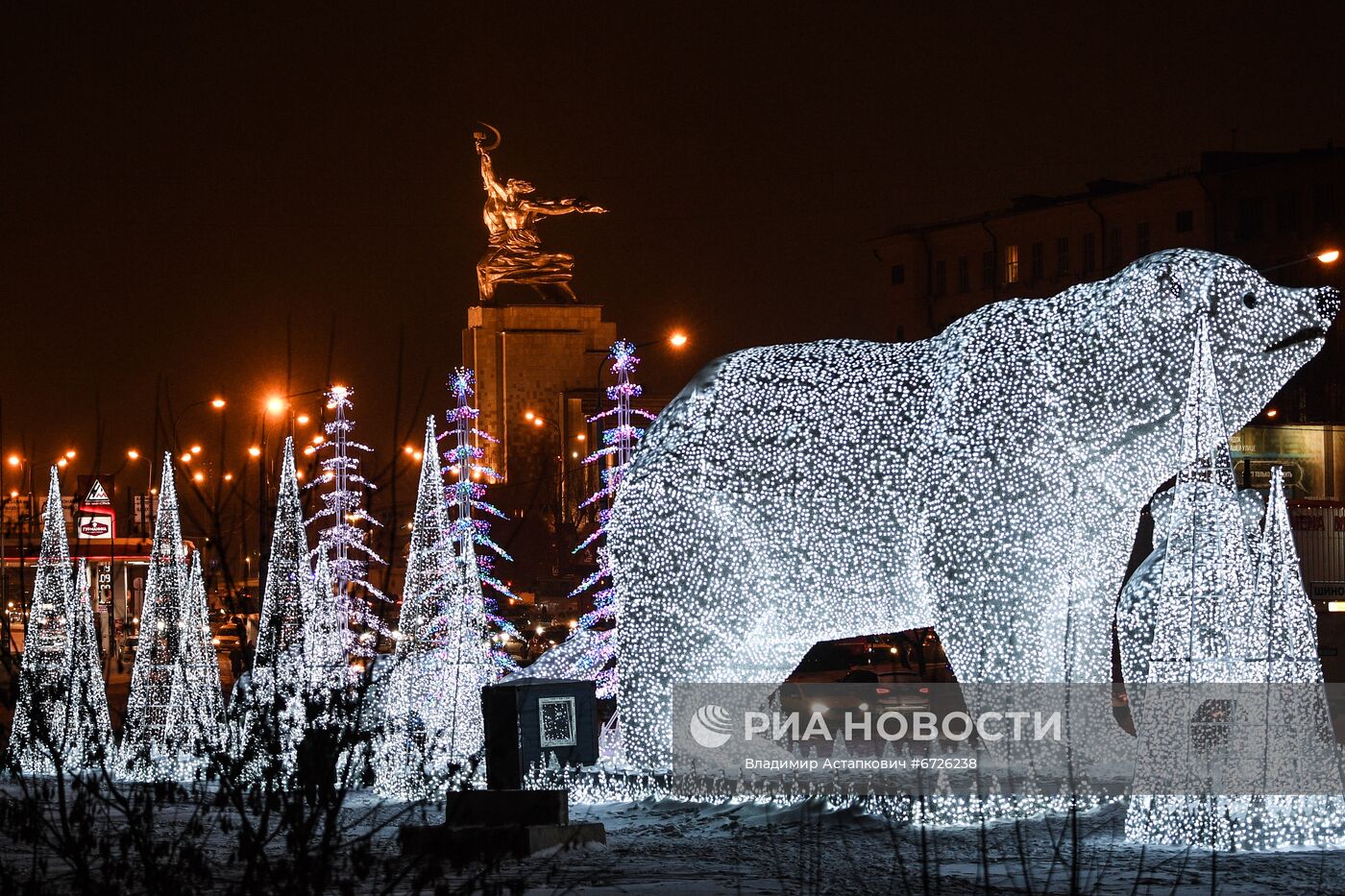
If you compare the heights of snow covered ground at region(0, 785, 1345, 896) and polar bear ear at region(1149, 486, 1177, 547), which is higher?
polar bear ear at region(1149, 486, 1177, 547)

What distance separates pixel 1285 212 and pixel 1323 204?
2.94ft

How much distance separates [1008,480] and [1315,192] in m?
42.4

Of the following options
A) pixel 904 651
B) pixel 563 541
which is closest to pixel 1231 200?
pixel 563 541

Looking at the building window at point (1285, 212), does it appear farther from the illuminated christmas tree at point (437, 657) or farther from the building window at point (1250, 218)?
the illuminated christmas tree at point (437, 657)

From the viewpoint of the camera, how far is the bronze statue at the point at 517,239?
63031 mm

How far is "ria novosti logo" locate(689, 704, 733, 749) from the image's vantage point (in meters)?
12.5

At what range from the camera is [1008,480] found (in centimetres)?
1119

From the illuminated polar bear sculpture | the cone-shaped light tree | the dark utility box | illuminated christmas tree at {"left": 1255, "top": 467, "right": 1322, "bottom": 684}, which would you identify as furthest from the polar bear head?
the cone-shaped light tree

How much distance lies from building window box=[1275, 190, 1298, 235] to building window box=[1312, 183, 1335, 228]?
451 millimetres

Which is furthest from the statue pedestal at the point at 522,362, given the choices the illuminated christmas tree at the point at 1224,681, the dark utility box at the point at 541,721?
the illuminated christmas tree at the point at 1224,681

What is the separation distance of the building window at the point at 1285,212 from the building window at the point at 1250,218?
0.40 meters

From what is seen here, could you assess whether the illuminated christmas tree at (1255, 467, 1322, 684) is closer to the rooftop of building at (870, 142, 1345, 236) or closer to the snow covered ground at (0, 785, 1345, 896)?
the snow covered ground at (0, 785, 1345, 896)

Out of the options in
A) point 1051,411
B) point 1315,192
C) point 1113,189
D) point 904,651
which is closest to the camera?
point 1051,411

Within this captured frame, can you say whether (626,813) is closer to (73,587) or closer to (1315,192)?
(73,587)
